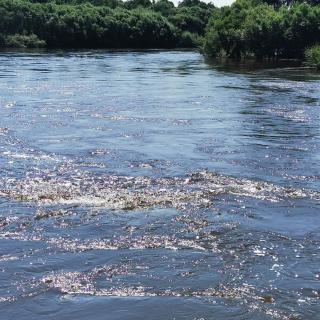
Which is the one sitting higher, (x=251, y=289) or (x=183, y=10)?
(x=183, y=10)

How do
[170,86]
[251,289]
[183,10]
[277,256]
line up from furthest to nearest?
[183,10] < [170,86] < [277,256] < [251,289]

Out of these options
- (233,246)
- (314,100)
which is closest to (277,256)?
(233,246)

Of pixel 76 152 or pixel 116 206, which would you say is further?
pixel 76 152

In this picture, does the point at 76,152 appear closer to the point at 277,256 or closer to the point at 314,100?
the point at 277,256

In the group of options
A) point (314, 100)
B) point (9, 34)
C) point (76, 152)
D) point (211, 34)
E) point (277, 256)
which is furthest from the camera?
point (9, 34)

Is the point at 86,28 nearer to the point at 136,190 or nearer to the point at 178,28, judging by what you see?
the point at 178,28

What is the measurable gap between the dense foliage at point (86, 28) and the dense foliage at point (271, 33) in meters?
33.3

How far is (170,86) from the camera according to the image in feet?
105

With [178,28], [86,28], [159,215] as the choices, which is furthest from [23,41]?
[159,215]

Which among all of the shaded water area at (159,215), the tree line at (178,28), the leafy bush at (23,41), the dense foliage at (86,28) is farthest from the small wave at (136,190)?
the dense foliage at (86,28)

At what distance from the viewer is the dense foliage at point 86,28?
96.6 m

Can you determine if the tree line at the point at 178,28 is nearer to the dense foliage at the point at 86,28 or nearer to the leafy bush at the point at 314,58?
the dense foliage at the point at 86,28

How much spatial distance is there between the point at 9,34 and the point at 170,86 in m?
68.4

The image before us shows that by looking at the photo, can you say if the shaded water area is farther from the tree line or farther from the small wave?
the tree line
